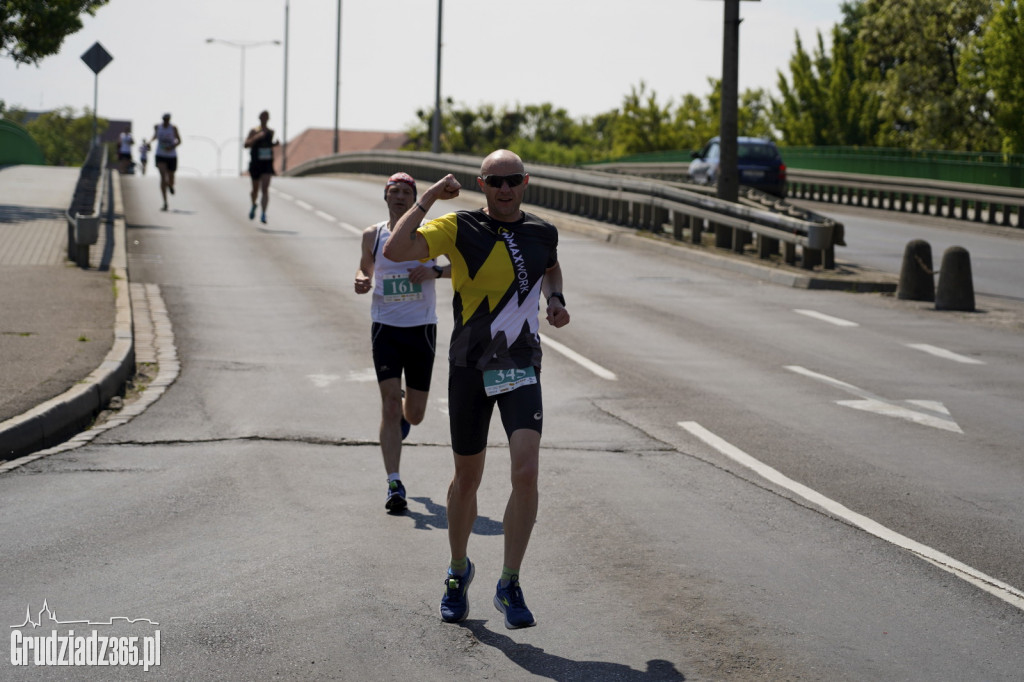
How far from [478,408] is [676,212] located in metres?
20.1

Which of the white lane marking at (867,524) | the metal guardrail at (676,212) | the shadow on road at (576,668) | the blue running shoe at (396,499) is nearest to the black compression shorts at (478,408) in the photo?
the shadow on road at (576,668)

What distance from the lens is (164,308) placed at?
1608 cm

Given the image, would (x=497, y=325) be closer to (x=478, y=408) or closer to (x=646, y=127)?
(x=478, y=408)

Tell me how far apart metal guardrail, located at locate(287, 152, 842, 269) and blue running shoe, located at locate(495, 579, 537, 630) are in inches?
624

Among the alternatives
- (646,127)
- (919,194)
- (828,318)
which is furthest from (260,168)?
(646,127)

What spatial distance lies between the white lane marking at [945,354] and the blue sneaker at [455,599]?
9.24 meters

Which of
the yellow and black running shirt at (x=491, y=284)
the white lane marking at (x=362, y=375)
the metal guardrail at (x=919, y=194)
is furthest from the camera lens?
the metal guardrail at (x=919, y=194)

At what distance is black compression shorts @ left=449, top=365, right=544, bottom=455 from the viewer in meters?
5.71

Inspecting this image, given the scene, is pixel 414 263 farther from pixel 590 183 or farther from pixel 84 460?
pixel 590 183

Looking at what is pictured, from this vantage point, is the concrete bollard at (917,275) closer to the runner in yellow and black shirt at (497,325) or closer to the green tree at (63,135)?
the runner in yellow and black shirt at (497,325)

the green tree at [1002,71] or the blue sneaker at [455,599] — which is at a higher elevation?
the green tree at [1002,71]

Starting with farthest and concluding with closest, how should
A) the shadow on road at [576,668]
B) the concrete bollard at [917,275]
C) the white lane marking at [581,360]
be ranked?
the concrete bollard at [917,275], the white lane marking at [581,360], the shadow on road at [576,668]

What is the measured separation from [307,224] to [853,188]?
2062cm

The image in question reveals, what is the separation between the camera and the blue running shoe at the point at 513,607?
18.5ft
